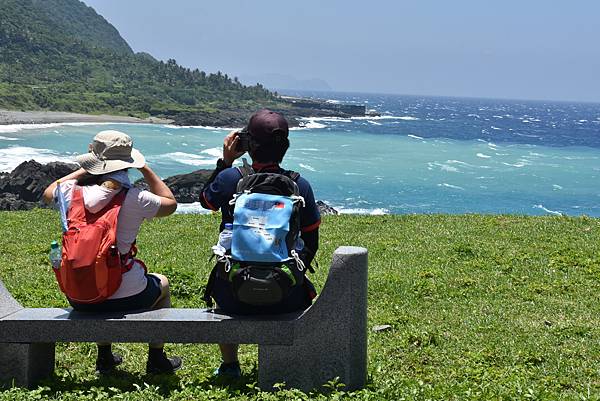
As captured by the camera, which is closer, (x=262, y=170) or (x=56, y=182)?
(x=262, y=170)

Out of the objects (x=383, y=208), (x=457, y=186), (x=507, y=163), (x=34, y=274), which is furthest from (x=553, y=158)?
(x=34, y=274)

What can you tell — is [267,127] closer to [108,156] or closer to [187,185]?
[108,156]

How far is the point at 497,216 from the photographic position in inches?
743

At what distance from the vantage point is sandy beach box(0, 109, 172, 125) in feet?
401

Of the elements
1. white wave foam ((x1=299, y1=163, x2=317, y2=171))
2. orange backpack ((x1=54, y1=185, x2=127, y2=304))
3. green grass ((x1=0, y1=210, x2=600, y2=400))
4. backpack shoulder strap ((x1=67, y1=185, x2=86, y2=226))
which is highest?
backpack shoulder strap ((x1=67, y1=185, x2=86, y2=226))

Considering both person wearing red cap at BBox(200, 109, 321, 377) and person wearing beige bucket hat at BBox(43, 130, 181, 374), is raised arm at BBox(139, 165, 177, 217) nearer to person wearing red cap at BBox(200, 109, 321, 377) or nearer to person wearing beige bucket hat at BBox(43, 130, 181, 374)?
person wearing beige bucket hat at BBox(43, 130, 181, 374)

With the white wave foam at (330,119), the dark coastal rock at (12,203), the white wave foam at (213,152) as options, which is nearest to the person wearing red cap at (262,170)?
the dark coastal rock at (12,203)

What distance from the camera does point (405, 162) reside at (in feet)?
304

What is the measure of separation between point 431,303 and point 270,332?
16.7 feet

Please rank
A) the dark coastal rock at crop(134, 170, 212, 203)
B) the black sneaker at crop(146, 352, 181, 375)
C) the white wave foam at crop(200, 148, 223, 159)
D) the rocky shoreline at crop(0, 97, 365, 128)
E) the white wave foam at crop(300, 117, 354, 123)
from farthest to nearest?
the white wave foam at crop(300, 117, 354, 123), the rocky shoreline at crop(0, 97, 365, 128), the white wave foam at crop(200, 148, 223, 159), the dark coastal rock at crop(134, 170, 212, 203), the black sneaker at crop(146, 352, 181, 375)

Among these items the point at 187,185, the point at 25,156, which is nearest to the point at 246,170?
the point at 187,185

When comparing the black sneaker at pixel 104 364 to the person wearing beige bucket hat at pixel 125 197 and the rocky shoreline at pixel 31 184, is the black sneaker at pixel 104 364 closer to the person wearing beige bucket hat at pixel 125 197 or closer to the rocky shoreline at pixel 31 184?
the person wearing beige bucket hat at pixel 125 197

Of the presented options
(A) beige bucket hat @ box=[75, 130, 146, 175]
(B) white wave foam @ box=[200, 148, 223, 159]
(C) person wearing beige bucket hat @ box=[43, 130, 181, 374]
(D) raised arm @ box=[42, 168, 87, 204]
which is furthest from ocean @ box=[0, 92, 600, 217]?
(A) beige bucket hat @ box=[75, 130, 146, 175]

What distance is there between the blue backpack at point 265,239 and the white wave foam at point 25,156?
60.2m
